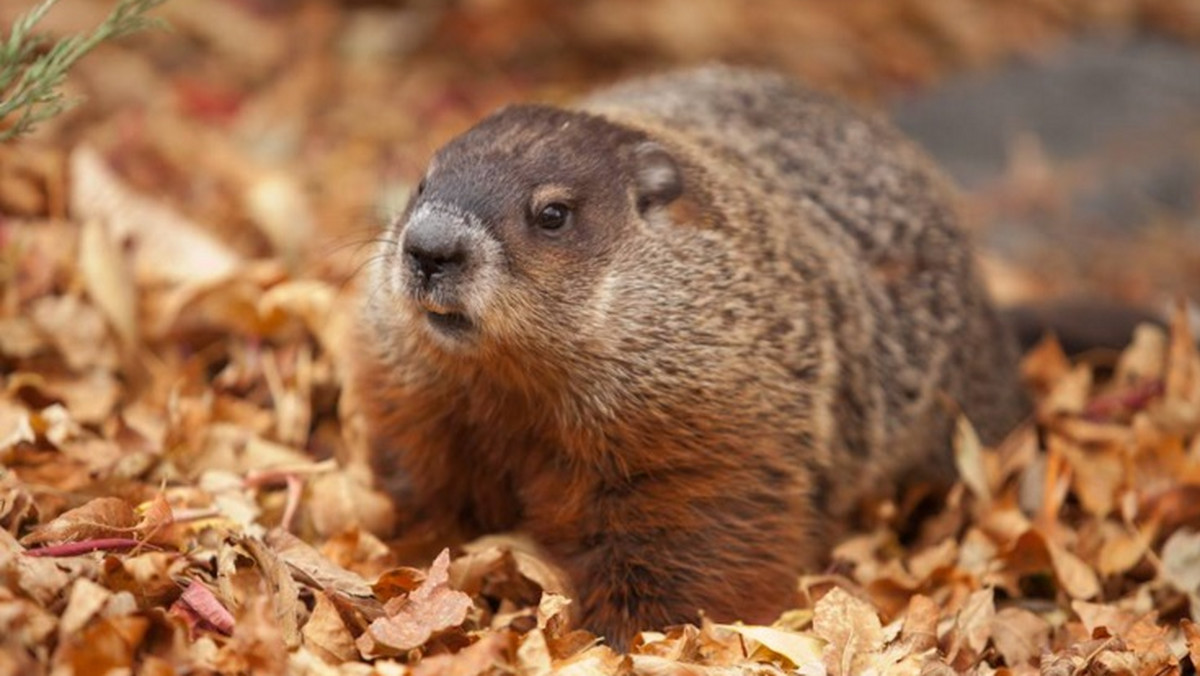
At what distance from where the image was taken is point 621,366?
366 cm

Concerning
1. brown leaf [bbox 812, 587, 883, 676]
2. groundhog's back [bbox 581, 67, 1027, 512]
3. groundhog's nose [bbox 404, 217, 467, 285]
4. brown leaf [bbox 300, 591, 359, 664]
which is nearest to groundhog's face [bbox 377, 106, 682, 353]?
groundhog's nose [bbox 404, 217, 467, 285]

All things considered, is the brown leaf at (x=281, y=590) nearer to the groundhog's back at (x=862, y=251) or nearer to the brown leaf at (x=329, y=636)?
the brown leaf at (x=329, y=636)

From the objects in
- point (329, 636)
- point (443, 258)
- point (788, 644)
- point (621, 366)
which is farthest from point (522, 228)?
point (788, 644)

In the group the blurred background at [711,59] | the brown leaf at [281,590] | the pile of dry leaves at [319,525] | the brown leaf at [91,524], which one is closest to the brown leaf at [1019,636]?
the pile of dry leaves at [319,525]

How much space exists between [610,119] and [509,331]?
0.85 meters

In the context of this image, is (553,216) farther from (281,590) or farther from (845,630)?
(845,630)

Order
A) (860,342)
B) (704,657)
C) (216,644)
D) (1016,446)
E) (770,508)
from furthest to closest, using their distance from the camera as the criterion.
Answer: (1016,446)
(860,342)
(770,508)
(704,657)
(216,644)

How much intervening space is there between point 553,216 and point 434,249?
0.37 metres

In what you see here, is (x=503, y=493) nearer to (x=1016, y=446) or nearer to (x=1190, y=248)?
(x=1016, y=446)

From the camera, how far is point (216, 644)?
2996mm

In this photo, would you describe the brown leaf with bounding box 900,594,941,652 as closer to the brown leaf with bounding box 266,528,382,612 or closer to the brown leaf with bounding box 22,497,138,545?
the brown leaf with bounding box 266,528,382,612

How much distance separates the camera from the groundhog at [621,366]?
358 cm

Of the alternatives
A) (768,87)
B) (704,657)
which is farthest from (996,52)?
(704,657)

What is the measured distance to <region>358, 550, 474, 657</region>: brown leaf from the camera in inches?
124
